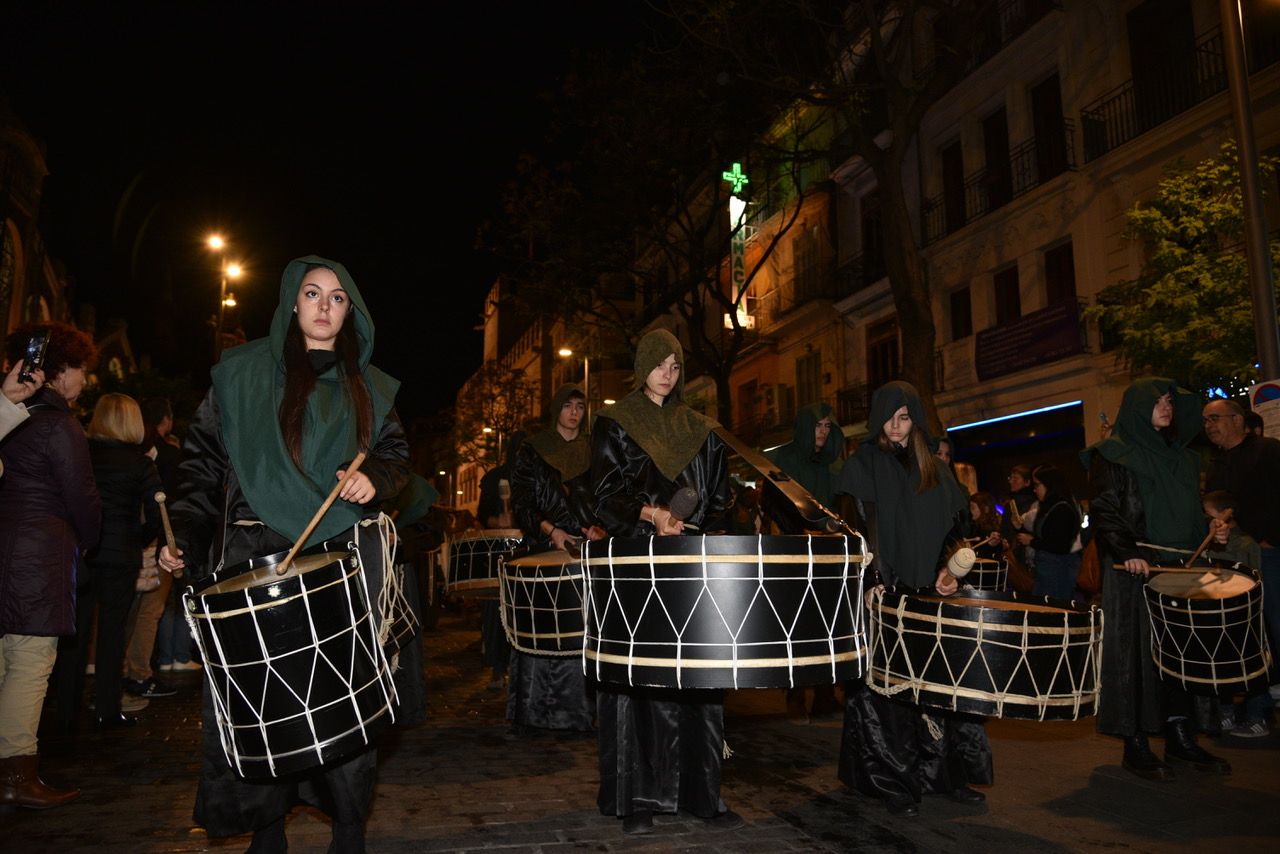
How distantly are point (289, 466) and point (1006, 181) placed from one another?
22.9m

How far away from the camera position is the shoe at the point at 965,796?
4824 millimetres

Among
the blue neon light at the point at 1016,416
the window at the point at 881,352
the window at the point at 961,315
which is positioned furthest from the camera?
the window at the point at 881,352

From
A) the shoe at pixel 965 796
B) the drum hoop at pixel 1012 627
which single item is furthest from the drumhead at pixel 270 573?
the shoe at pixel 965 796

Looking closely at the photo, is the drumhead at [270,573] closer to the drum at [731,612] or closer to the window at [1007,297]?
the drum at [731,612]

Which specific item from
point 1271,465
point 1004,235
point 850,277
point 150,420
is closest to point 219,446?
point 150,420

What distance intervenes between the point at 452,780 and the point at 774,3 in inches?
661

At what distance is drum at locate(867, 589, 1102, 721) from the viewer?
3.93 m

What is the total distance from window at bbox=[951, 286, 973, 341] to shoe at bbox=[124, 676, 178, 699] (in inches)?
807

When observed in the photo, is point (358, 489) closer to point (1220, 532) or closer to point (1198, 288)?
point (1220, 532)

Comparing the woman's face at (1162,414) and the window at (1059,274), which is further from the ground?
the window at (1059,274)

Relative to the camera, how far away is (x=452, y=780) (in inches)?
206

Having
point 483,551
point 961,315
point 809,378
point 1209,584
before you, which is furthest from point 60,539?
point 809,378

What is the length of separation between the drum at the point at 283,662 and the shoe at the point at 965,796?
329 cm

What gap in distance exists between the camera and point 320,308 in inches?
140
